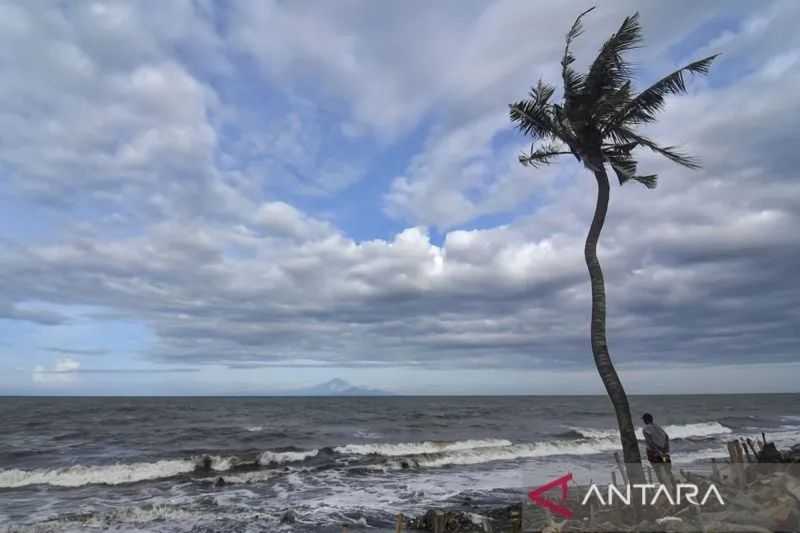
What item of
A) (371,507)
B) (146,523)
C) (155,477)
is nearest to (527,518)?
(371,507)

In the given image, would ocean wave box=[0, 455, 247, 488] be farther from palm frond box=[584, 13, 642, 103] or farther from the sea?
palm frond box=[584, 13, 642, 103]

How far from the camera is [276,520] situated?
14586mm

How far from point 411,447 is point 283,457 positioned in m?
9.13

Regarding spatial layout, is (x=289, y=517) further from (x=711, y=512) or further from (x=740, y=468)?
(x=740, y=468)

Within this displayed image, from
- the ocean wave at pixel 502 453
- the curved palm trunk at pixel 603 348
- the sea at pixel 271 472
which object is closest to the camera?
the curved palm trunk at pixel 603 348

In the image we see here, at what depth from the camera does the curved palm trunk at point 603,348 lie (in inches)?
421

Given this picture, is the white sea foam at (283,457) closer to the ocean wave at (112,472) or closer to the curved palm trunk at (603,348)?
the ocean wave at (112,472)

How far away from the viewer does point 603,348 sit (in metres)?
11.4

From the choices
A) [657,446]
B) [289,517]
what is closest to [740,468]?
[657,446]

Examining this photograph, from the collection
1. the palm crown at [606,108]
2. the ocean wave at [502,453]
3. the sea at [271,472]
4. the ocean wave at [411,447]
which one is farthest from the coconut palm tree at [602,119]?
the ocean wave at [411,447]

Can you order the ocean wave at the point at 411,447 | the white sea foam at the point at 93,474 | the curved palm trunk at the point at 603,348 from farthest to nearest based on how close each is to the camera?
the ocean wave at the point at 411,447 < the white sea foam at the point at 93,474 < the curved palm trunk at the point at 603,348

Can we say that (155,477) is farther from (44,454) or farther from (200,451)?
(44,454)

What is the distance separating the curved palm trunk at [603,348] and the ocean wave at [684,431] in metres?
31.3

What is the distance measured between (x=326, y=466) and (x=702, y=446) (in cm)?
2424
